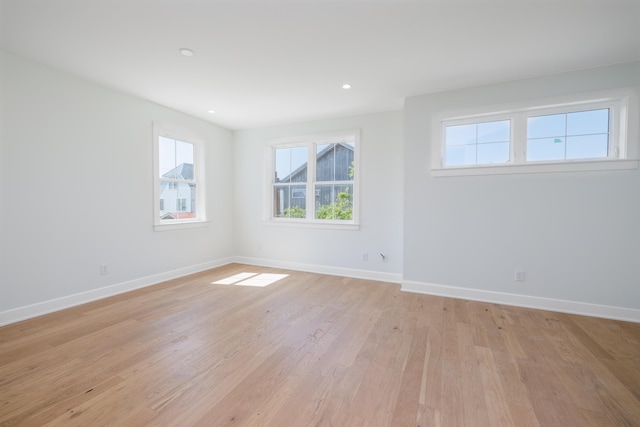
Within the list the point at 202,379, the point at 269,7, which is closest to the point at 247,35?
the point at 269,7

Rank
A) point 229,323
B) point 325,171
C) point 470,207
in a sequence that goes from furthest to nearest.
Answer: point 325,171 → point 470,207 → point 229,323

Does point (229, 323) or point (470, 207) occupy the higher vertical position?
point (470, 207)

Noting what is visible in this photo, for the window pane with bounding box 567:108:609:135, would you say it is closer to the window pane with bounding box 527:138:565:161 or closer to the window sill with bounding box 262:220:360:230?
the window pane with bounding box 527:138:565:161

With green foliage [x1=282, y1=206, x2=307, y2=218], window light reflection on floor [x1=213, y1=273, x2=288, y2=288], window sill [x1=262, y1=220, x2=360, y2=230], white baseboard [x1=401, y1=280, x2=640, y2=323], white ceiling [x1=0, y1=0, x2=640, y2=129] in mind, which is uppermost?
white ceiling [x1=0, y1=0, x2=640, y2=129]

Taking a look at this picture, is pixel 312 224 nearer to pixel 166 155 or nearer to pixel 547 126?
pixel 166 155

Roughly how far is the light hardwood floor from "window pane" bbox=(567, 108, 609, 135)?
1.96 m

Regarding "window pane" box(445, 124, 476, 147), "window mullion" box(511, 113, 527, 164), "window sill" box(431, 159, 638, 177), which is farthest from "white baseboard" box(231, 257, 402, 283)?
"window mullion" box(511, 113, 527, 164)

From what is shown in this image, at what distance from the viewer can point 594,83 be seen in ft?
9.20

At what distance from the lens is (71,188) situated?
300 centimetres

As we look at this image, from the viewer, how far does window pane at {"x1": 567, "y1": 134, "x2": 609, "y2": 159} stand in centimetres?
286

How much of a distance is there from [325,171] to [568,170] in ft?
10.2

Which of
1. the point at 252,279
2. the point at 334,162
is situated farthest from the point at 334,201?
the point at 252,279

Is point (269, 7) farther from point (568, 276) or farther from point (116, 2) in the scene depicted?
point (568, 276)

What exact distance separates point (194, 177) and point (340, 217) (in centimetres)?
256
